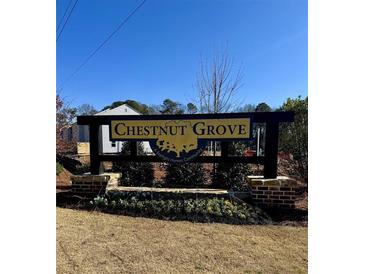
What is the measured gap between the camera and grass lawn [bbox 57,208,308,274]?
255cm

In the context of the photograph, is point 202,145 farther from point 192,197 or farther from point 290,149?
point 290,149

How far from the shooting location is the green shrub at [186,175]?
6848mm

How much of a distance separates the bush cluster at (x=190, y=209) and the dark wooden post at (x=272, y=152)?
807 millimetres

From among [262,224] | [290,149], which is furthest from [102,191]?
[290,149]

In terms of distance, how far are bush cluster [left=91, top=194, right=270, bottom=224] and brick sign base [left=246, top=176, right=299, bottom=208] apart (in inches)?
15.7

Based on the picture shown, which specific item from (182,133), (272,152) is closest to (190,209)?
(182,133)

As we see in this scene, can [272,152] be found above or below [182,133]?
below

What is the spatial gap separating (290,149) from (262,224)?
3.60 meters

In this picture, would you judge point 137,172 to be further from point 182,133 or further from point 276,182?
point 276,182

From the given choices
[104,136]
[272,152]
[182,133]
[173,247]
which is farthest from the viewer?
[104,136]

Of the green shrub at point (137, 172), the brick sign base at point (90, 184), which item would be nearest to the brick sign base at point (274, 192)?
the brick sign base at point (90, 184)

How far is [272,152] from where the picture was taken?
502 centimetres

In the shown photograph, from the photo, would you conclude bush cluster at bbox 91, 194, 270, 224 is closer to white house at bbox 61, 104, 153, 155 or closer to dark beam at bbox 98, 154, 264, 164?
dark beam at bbox 98, 154, 264, 164

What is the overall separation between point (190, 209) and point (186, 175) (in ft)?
8.39
